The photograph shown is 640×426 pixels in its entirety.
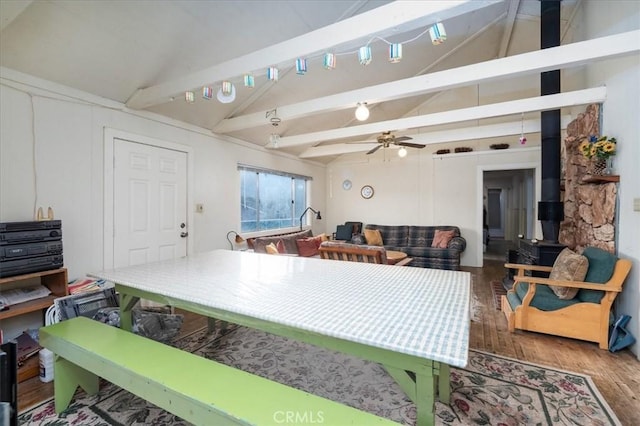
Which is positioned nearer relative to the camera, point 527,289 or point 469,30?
point 527,289

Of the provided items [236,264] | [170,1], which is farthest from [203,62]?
[236,264]

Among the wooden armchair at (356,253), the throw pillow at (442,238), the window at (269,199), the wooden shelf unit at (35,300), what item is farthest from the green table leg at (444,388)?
the throw pillow at (442,238)

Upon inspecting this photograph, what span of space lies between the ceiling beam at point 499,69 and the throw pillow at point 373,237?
3.46 metres

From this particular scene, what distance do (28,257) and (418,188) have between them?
5.97m

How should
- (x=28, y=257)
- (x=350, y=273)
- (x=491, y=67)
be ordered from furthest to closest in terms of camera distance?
(x=491, y=67) < (x=28, y=257) < (x=350, y=273)

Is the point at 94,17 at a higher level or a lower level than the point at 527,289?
higher

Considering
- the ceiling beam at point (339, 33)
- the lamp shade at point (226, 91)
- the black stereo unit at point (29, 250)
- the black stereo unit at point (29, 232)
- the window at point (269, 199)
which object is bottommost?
the black stereo unit at point (29, 250)

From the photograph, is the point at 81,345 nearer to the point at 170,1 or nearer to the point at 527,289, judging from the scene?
the point at 170,1

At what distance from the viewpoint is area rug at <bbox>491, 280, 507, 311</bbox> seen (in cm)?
349

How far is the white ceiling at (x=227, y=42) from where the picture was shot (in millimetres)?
1948

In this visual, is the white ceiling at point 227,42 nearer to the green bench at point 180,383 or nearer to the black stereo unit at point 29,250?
the black stereo unit at point 29,250

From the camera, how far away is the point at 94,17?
2.19 metres

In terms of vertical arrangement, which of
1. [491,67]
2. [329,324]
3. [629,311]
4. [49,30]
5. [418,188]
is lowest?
[629,311]

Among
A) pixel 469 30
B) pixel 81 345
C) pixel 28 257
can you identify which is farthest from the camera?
pixel 469 30
